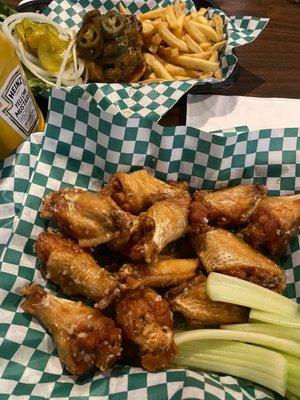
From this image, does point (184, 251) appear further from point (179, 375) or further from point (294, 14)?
point (294, 14)

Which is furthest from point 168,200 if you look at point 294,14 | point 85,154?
point 294,14

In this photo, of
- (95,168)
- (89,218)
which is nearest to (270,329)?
(89,218)

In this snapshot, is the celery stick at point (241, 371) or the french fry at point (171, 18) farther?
the french fry at point (171, 18)

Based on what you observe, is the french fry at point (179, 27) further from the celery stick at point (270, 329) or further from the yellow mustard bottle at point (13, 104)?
the celery stick at point (270, 329)

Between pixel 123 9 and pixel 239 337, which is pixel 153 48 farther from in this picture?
pixel 239 337

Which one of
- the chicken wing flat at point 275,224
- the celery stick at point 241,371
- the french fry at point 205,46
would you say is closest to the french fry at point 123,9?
the french fry at point 205,46
